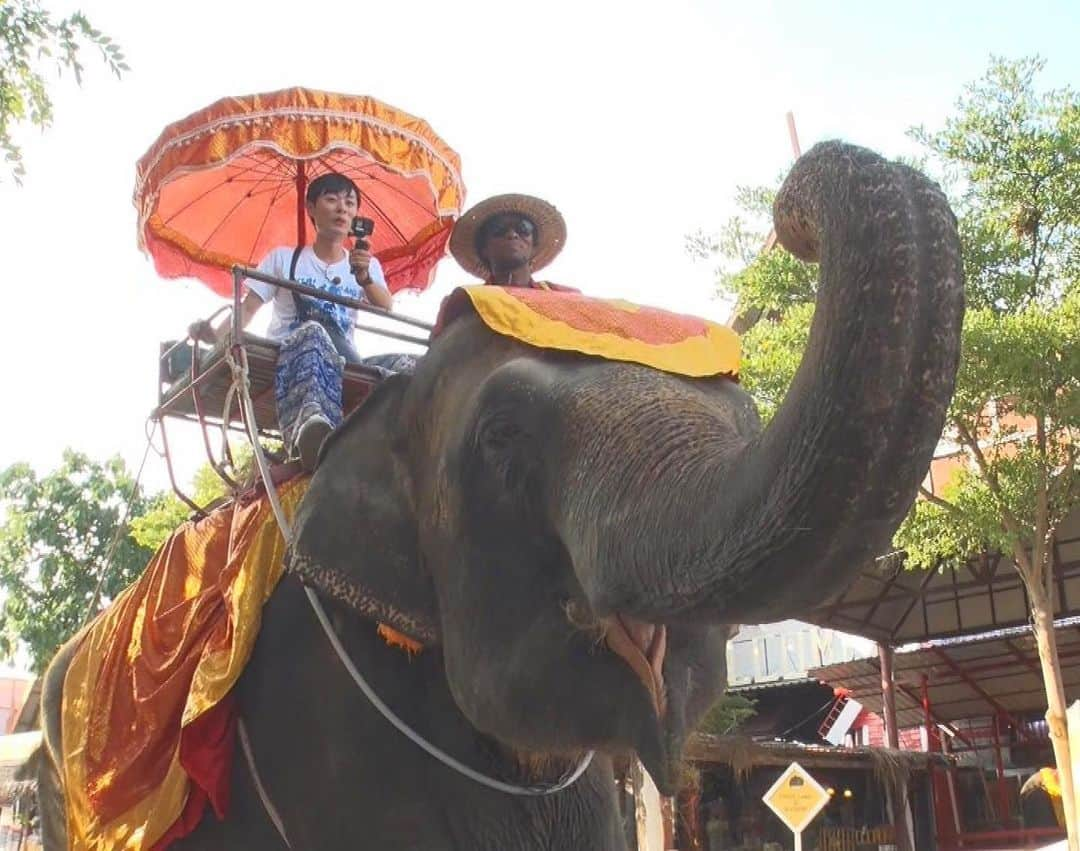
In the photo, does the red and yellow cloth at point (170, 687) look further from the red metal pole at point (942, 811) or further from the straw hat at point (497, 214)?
Result: the red metal pole at point (942, 811)

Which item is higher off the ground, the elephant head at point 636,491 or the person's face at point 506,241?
the person's face at point 506,241

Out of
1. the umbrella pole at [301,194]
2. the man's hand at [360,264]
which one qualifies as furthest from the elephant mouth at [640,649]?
the umbrella pole at [301,194]

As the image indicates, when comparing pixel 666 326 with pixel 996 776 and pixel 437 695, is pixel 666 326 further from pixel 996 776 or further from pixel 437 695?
pixel 996 776

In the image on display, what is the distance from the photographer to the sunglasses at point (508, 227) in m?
2.87

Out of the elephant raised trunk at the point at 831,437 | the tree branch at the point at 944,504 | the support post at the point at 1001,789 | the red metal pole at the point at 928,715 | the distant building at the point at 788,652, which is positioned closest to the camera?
the elephant raised trunk at the point at 831,437

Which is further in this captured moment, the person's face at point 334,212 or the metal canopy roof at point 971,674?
the metal canopy roof at point 971,674

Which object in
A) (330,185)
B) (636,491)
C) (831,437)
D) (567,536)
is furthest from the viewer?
(330,185)

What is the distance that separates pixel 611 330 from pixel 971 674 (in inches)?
640

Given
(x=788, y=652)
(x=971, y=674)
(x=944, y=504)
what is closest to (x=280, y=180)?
(x=944, y=504)

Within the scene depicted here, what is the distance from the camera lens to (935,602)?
652 inches

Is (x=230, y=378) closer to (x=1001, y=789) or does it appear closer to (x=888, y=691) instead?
(x=888, y=691)

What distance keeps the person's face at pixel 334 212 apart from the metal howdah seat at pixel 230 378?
0.47m

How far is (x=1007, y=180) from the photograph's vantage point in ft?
32.5

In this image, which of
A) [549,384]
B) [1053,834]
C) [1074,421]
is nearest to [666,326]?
[549,384]
